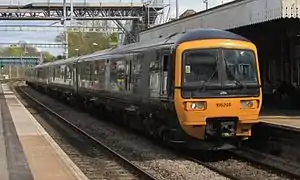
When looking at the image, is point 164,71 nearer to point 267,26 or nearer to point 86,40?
point 267,26

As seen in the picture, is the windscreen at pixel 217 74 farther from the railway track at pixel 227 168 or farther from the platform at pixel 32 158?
the platform at pixel 32 158

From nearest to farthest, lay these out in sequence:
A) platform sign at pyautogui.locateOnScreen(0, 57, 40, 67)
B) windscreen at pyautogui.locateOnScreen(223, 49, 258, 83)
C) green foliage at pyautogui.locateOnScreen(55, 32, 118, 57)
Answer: windscreen at pyautogui.locateOnScreen(223, 49, 258, 83) → green foliage at pyautogui.locateOnScreen(55, 32, 118, 57) → platform sign at pyautogui.locateOnScreen(0, 57, 40, 67)

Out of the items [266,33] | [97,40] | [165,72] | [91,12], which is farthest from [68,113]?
[97,40]

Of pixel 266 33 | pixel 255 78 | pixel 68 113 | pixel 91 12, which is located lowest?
pixel 68 113

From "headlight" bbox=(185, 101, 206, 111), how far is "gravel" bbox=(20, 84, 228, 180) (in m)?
1.23

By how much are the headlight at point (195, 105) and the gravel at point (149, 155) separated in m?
1.23

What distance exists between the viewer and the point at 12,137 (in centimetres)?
1681

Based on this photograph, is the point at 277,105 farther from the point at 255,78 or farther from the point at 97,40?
the point at 97,40

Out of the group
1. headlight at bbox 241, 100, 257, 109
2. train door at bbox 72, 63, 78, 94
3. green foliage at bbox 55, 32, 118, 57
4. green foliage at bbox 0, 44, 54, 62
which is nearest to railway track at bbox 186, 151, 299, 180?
headlight at bbox 241, 100, 257, 109

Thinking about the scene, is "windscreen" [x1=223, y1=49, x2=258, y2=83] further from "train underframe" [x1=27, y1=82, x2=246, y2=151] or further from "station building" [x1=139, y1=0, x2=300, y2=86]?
"station building" [x1=139, y1=0, x2=300, y2=86]

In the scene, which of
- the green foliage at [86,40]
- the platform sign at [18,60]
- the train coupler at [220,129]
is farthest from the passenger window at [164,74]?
the platform sign at [18,60]

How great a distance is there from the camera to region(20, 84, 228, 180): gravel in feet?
37.9

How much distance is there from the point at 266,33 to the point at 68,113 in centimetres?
1146

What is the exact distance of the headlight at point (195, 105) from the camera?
12578mm
